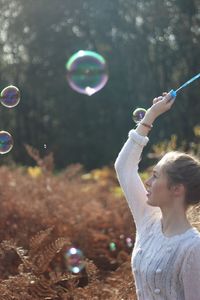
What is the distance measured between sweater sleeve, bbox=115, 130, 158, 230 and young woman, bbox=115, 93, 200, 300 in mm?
76

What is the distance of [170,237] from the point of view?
9.07ft

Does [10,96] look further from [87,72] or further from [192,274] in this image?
[192,274]

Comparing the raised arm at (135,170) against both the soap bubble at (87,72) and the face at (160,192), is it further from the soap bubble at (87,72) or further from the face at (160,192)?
the soap bubble at (87,72)

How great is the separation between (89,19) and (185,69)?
12.5ft

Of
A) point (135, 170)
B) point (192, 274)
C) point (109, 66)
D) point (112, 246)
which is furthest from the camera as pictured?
point (109, 66)

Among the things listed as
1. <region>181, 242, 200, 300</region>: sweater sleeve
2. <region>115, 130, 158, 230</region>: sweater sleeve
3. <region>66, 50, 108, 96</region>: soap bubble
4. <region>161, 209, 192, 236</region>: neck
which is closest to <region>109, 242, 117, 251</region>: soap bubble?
<region>66, 50, 108, 96</region>: soap bubble

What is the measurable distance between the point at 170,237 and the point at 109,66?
16100mm

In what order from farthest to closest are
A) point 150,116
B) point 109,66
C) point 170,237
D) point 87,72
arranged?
point 109,66, point 87,72, point 150,116, point 170,237

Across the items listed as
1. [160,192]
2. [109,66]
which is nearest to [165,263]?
[160,192]

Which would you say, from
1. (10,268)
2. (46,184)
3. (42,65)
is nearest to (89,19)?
(42,65)

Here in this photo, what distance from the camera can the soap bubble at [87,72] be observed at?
514cm

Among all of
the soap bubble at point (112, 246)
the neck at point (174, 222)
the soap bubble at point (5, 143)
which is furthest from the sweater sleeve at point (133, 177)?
the soap bubble at point (112, 246)

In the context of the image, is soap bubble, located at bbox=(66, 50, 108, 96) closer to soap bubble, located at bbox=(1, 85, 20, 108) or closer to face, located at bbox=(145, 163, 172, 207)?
soap bubble, located at bbox=(1, 85, 20, 108)

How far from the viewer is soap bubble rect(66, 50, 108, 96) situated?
5137mm
